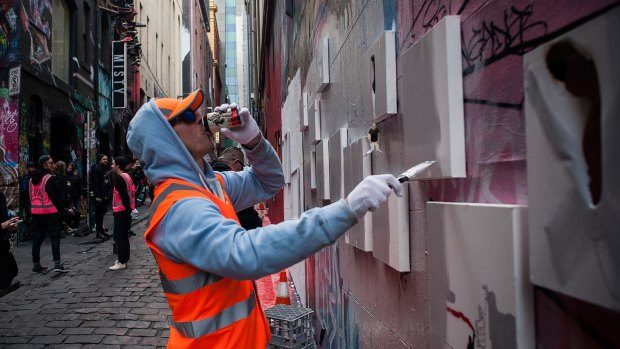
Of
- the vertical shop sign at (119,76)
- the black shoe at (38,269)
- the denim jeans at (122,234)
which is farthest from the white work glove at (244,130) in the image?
the vertical shop sign at (119,76)

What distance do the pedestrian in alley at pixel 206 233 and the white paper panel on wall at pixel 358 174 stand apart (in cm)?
61

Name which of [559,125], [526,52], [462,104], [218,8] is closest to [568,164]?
[559,125]

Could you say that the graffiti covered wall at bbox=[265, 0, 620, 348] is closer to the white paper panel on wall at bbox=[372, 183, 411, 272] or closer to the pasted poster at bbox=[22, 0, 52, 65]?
the white paper panel on wall at bbox=[372, 183, 411, 272]

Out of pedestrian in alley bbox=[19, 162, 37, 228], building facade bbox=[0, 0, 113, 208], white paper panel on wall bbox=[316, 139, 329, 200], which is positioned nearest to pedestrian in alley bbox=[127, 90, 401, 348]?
white paper panel on wall bbox=[316, 139, 329, 200]

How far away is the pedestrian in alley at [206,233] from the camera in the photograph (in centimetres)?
159

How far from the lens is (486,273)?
132 centimetres

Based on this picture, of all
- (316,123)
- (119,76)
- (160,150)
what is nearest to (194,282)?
(160,150)

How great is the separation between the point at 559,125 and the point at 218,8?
9262 centimetres

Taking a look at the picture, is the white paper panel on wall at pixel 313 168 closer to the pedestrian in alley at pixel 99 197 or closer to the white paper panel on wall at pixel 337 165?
the white paper panel on wall at pixel 337 165

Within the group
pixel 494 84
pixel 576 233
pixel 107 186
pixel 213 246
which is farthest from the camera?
pixel 107 186

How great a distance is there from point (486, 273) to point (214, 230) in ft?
2.83

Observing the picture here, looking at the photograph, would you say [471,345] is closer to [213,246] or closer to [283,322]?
[213,246]

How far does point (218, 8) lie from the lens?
286 ft

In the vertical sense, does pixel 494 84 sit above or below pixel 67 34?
below
